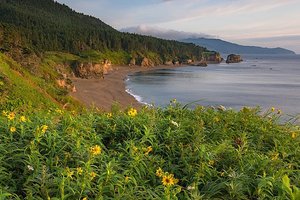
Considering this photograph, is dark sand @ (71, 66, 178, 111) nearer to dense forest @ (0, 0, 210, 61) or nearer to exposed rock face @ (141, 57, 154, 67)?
dense forest @ (0, 0, 210, 61)

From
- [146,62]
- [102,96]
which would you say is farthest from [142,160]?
[146,62]

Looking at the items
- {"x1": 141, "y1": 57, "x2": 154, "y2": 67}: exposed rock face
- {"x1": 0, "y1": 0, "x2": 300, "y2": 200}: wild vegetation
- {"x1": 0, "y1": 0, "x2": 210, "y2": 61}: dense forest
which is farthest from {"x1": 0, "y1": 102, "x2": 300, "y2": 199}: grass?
{"x1": 141, "y1": 57, "x2": 154, "y2": 67}: exposed rock face

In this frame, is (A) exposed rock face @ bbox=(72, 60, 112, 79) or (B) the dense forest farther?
(B) the dense forest

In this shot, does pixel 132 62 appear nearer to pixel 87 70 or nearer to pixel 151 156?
pixel 87 70

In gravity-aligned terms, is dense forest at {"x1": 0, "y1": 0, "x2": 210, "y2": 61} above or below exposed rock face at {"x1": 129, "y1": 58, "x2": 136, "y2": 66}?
above

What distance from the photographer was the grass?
3854mm

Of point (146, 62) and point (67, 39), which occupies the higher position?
point (67, 39)

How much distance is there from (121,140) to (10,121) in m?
1.75

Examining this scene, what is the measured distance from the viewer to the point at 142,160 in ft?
15.5

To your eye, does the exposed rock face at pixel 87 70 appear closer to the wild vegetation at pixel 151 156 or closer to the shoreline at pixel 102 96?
the shoreline at pixel 102 96

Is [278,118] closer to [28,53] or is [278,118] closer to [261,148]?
[261,148]

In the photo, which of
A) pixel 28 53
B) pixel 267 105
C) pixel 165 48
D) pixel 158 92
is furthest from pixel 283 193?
pixel 165 48

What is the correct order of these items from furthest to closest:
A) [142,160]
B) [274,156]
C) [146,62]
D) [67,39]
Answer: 1. [146,62]
2. [67,39]
3. [274,156]
4. [142,160]

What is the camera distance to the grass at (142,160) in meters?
3.85
